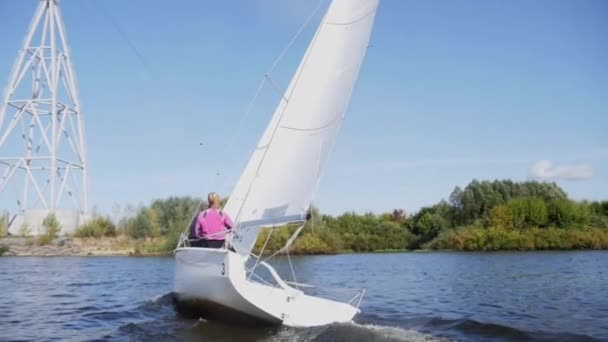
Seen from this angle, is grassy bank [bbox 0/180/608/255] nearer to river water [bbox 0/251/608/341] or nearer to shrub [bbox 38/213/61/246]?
shrub [bbox 38/213/61/246]

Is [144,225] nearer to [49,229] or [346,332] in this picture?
[49,229]

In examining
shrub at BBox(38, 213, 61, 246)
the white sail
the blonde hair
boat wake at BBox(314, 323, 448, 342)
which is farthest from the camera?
shrub at BBox(38, 213, 61, 246)

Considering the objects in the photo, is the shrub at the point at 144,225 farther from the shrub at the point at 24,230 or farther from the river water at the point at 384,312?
the river water at the point at 384,312

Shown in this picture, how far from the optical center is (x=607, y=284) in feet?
65.6

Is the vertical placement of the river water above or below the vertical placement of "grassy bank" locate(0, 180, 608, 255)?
below

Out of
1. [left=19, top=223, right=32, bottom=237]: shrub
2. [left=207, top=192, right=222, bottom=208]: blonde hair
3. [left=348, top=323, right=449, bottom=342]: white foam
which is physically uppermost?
[left=19, top=223, right=32, bottom=237]: shrub

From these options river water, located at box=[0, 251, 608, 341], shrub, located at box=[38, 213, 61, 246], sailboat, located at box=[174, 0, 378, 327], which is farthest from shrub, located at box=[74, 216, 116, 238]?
sailboat, located at box=[174, 0, 378, 327]

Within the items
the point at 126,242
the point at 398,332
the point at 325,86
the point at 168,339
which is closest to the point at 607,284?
the point at 398,332

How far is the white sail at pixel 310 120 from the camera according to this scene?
11320mm

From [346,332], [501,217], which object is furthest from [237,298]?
[501,217]

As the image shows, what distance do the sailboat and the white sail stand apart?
0.07 feet

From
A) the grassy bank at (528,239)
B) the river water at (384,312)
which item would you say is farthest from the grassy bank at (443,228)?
the river water at (384,312)

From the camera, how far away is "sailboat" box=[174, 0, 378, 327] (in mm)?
10883

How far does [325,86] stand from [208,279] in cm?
447
